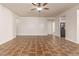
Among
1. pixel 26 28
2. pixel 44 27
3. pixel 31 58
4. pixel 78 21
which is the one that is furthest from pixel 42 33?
pixel 31 58

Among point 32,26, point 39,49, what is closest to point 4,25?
point 39,49

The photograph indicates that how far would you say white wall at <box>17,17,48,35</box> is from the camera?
1650cm

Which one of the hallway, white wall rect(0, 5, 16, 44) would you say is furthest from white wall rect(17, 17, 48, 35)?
the hallway

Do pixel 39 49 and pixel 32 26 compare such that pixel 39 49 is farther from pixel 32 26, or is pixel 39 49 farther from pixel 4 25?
pixel 32 26

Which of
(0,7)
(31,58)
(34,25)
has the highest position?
(0,7)

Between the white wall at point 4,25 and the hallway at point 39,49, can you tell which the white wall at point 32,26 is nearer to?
the white wall at point 4,25

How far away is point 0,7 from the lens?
25.7 feet

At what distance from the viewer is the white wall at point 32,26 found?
16.5 m

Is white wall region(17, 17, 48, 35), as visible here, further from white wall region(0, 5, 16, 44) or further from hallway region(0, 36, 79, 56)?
hallway region(0, 36, 79, 56)

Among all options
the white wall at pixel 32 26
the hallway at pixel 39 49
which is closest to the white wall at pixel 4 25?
the hallway at pixel 39 49

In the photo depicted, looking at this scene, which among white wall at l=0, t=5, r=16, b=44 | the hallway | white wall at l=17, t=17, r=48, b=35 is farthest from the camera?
white wall at l=17, t=17, r=48, b=35

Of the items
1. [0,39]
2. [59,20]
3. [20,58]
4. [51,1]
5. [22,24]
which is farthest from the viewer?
[22,24]

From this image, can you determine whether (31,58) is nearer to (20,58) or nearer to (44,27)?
(20,58)

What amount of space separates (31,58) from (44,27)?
12529 millimetres
